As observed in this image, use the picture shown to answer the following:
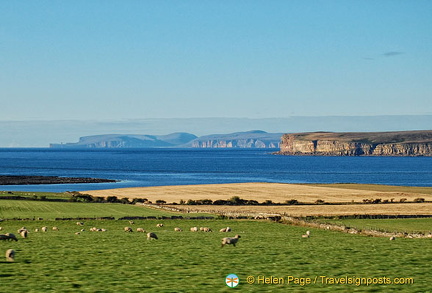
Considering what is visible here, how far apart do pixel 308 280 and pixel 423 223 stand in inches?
1835

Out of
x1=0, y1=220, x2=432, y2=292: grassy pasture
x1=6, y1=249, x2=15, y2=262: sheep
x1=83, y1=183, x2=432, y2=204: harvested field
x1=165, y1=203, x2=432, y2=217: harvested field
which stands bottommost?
x1=83, y1=183, x2=432, y2=204: harvested field

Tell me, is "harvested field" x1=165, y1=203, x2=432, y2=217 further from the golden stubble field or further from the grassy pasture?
the grassy pasture

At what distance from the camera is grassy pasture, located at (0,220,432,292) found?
21250 millimetres

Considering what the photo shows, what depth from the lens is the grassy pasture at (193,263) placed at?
69.7 feet

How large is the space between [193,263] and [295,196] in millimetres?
90704

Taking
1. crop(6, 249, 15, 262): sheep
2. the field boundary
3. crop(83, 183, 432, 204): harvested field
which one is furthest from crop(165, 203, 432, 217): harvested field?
crop(6, 249, 15, 262): sheep

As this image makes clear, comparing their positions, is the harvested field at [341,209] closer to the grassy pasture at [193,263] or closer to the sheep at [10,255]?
the grassy pasture at [193,263]

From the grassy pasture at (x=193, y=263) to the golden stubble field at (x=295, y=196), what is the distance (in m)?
46.5

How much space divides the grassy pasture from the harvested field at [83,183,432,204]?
232ft

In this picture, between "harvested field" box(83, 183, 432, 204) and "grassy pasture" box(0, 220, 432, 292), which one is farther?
"harvested field" box(83, 183, 432, 204)

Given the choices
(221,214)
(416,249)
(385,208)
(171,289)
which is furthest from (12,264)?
(385,208)

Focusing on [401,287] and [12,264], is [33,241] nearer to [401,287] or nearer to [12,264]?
[12,264]

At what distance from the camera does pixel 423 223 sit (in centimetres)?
6494

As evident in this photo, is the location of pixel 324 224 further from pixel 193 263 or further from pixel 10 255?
pixel 10 255
